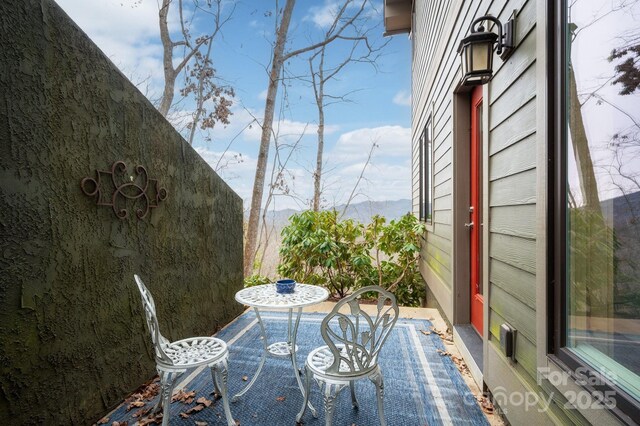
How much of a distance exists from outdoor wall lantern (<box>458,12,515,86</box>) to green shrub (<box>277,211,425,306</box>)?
10.9 ft

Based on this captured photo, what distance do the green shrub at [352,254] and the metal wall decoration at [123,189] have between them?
2917 mm

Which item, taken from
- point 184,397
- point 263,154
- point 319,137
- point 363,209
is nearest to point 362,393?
point 184,397

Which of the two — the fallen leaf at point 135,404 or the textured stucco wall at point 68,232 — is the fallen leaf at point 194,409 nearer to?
the fallen leaf at point 135,404

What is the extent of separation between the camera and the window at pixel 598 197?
0.94 metres

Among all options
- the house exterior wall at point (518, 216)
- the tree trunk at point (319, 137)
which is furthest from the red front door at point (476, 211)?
the tree trunk at point (319, 137)

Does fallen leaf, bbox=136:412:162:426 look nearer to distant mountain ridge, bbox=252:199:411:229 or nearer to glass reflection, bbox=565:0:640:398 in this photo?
glass reflection, bbox=565:0:640:398

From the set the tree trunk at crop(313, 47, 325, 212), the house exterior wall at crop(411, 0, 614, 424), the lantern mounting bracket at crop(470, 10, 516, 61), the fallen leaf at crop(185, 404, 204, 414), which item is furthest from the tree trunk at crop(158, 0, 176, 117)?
the lantern mounting bracket at crop(470, 10, 516, 61)

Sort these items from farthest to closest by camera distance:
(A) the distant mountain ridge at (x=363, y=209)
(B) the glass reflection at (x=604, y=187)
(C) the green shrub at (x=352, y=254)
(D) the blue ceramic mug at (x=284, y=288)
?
(A) the distant mountain ridge at (x=363, y=209) < (C) the green shrub at (x=352, y=254) < (D) the blue ceramic mug at (x=284, y=288) < (B) the glass reflection at (x=604, y=187)

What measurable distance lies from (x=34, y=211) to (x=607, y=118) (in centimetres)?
245

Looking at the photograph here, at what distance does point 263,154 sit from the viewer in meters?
6.29

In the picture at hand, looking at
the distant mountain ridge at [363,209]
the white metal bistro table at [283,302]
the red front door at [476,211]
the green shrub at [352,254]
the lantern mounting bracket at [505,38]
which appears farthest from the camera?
the distant mountain ridge at [363,209]

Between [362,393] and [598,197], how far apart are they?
6.22 feet

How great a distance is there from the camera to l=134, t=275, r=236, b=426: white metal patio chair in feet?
5.90

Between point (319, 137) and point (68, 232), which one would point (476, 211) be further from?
point (319, 137)
